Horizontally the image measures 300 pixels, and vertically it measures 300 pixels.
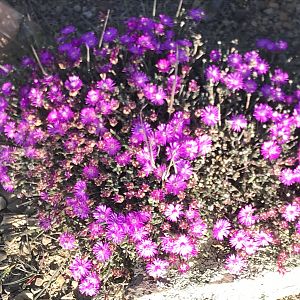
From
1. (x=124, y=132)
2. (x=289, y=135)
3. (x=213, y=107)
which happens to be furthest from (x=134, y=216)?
(x=289, y=135)

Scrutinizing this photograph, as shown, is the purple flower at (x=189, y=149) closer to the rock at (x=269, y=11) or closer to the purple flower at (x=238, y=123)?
the purple flower at (x=238, y=123)

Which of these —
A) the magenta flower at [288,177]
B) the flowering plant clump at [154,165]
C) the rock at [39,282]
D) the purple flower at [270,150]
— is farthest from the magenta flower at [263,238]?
the rock at [39,282]

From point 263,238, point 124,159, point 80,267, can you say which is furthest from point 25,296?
point 263,238

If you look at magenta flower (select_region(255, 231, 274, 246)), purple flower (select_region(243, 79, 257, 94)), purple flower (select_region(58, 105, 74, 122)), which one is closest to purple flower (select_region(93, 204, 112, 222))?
purple flower (select_region(58, 105, 74, 122))

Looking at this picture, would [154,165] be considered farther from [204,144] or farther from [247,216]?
[247,216]

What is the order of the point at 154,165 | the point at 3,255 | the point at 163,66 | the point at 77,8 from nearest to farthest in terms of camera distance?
the point at 154,165
the point at 163,66
the point at 3,255
the point at 77,8

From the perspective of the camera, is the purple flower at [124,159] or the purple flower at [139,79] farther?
the purple flower at [139,79]

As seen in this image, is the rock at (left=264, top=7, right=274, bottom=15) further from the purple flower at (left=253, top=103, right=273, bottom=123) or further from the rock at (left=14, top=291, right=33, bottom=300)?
the rock at (left=14, top=291, right=33, bottom=300)
